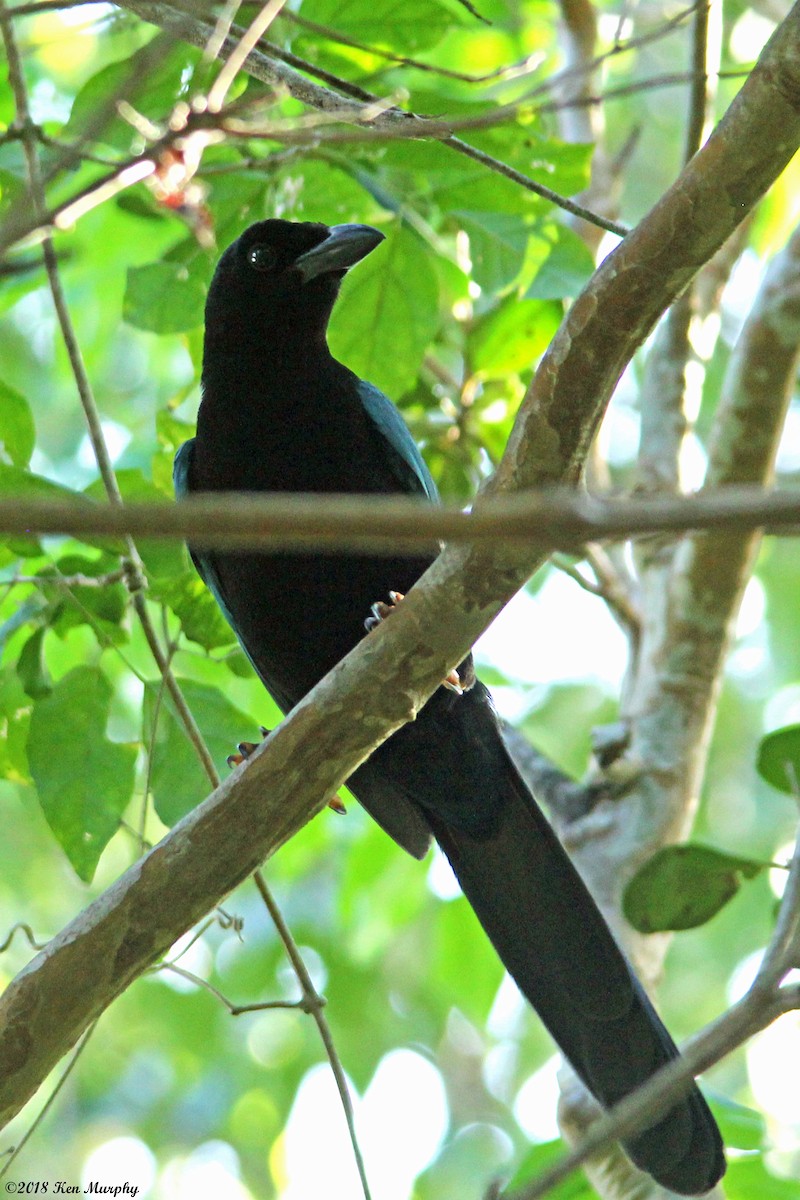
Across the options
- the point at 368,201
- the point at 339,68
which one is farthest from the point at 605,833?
the point at 339,68

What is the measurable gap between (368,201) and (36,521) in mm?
3272

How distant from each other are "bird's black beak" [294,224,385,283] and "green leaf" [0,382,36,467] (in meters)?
1.11

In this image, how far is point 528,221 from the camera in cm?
367

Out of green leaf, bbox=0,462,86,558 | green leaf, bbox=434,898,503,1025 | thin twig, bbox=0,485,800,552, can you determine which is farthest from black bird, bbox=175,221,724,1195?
thin twig, bbox=0,485,800,552

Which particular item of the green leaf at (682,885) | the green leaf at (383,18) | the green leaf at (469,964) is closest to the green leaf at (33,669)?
the green leaf at (682,885)

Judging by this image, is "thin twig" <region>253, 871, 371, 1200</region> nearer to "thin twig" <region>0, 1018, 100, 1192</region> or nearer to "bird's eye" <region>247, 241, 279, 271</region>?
"thin twig" <region>0, 1018, 100, 1192</region>

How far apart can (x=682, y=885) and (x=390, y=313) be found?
1834 millimetres

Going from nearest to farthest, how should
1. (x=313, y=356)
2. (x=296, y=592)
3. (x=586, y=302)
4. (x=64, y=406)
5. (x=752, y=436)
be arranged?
(x=586, y=302)
(x=296, y=592)
(x=313, y=356)
(x=752, y=436)
(x=64, y=406)

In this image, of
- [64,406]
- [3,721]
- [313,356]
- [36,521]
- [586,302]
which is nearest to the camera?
[36,521]

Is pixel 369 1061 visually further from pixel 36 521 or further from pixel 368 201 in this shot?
pixel 36 521

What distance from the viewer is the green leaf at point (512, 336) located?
14.1ft

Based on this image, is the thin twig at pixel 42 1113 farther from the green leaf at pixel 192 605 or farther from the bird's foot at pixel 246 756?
the green leaf at pixel 192 605

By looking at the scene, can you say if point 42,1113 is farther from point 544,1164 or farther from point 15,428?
point 15,428

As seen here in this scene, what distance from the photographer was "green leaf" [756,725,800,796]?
2.83m
